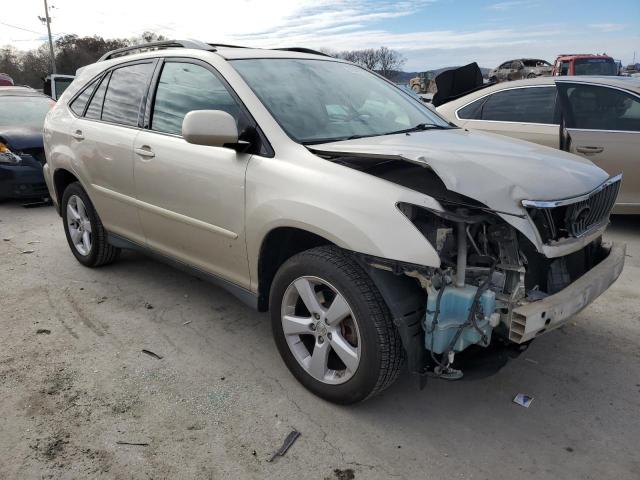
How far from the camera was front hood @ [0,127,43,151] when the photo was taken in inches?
287

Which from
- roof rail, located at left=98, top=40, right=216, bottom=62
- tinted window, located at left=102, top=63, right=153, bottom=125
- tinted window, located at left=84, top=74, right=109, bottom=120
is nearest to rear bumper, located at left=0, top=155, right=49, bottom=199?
roof rail, located at left=98, top=40, right=216, bottom=62

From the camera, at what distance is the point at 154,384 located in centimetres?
293

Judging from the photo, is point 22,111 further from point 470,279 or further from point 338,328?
point 470,279

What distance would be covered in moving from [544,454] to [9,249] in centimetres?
531

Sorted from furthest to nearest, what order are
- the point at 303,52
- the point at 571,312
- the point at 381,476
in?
the point at 303,52 < the point at 571,312 < the point at 381,476

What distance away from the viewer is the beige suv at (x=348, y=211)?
2268 millimetres

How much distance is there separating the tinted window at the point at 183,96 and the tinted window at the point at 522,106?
3630 mm

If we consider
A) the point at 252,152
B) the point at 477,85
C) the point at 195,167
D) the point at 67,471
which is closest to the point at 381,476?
the point at 67,471

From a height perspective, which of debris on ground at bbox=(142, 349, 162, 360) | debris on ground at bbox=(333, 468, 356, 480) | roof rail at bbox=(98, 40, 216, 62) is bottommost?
debris on ground at bbox=(333, 468, 356, 480)

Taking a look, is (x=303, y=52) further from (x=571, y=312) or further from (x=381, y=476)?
(x=381, y=476)

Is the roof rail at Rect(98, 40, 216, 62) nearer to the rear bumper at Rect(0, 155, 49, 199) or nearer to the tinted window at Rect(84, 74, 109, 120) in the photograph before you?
the tinted window at Rect(84, 74, 109, 120)

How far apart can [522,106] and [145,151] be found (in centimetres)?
405

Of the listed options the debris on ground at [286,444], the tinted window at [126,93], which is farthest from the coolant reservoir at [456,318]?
the tinted window at [126,93]

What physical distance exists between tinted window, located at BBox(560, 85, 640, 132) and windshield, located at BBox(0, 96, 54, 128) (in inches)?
288
